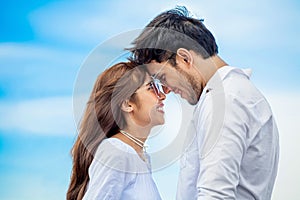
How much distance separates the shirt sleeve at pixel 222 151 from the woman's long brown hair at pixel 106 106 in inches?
17.8

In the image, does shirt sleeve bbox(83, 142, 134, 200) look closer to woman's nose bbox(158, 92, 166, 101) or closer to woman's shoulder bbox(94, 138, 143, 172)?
woman's shoulder bbox(94, 138, 143, 172)

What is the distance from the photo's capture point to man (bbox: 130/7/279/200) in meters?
1.10

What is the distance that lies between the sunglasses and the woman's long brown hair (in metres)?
0.06

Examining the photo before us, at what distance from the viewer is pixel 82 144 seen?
1.66 metres

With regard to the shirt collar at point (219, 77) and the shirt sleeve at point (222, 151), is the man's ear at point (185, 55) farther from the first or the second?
the shirt sleeve at point (222, 151)

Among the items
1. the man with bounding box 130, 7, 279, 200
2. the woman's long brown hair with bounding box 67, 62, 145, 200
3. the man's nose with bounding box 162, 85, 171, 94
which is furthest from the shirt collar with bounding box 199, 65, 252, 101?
the woman's long brown hair with bounding box 67, 62, 145, 200

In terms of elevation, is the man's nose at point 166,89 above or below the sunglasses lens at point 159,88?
below

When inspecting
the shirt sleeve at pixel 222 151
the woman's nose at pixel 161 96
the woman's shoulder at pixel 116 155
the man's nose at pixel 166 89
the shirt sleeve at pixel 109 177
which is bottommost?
the shirt sleeve at pixel 222 151

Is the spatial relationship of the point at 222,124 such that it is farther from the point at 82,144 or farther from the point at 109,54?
the point at 82,144

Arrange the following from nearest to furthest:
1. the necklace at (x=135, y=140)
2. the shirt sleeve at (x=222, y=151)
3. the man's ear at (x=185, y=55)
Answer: the shirt sleeve at (x=222, y=151) < the man's ear at (x=185, y=55) < the necklace at (x=135, y=140)

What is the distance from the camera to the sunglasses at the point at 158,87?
1.41 metres

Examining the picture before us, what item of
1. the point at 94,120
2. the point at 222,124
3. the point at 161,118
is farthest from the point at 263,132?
the point at 94,120

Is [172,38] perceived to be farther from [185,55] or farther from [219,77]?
[219,77]

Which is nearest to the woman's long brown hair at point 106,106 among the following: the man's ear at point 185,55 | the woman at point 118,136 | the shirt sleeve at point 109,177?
the woman at point 118,136
